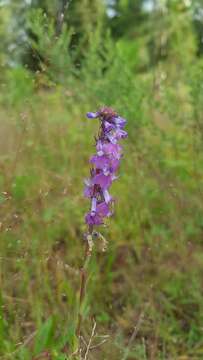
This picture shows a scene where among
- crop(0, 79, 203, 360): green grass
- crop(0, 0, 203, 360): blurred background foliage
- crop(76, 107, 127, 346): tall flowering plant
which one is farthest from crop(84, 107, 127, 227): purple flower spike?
crop(0, 0, 203, 360): blurred background foliage

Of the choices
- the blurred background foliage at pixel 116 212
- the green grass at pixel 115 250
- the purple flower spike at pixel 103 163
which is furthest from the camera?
the blurred background foliage at pixel 116 212

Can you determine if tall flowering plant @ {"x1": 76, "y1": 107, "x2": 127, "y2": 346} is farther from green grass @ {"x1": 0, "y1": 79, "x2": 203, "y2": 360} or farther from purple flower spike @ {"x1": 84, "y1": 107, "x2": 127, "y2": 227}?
green grass @ {"x1": 0, "y1": 79, "x2": 203, "y2": 360}

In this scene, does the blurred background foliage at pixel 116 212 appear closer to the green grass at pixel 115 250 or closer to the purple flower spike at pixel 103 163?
the green grass at pixel 115 250

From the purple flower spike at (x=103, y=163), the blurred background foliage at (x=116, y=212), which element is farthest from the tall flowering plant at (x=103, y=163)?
the blurred background foliage at (x=116, y=212)

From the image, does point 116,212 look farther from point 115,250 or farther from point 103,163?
point 103,163

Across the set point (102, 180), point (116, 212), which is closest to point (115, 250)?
point (116, 212)

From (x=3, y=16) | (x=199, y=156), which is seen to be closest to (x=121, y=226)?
(x=199, y=156)
